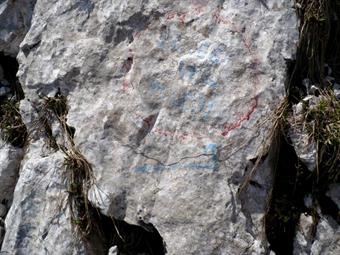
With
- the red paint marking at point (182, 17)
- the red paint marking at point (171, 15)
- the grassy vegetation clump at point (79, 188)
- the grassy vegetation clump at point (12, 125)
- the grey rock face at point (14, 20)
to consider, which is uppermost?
the grey rock face at point (14, 20)

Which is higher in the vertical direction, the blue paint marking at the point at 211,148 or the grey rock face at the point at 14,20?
the grey rock face at the point at 14,20

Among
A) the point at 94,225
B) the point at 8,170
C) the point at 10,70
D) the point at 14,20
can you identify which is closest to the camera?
the point at 94,225

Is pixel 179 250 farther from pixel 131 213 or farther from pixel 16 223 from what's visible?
pixel 16 223

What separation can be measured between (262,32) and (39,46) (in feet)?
6.82

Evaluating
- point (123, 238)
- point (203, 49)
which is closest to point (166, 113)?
point (203, 49)

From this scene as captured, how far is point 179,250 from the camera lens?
358cm

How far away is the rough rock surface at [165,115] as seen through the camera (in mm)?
3631

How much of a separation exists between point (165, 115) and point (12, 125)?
1.64 meters

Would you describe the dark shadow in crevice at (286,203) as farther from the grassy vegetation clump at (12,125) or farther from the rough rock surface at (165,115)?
the grassy vegetation clump at (12,125)

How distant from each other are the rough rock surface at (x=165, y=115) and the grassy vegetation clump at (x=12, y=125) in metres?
0.16

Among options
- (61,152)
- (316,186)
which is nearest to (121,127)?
(61,152)

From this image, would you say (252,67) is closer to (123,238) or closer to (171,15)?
(171,15)

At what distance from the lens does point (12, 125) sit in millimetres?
4668

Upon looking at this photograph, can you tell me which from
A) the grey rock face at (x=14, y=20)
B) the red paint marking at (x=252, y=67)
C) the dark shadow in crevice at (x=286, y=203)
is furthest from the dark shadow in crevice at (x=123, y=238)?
the grey rock face at (x=14, y=20)
